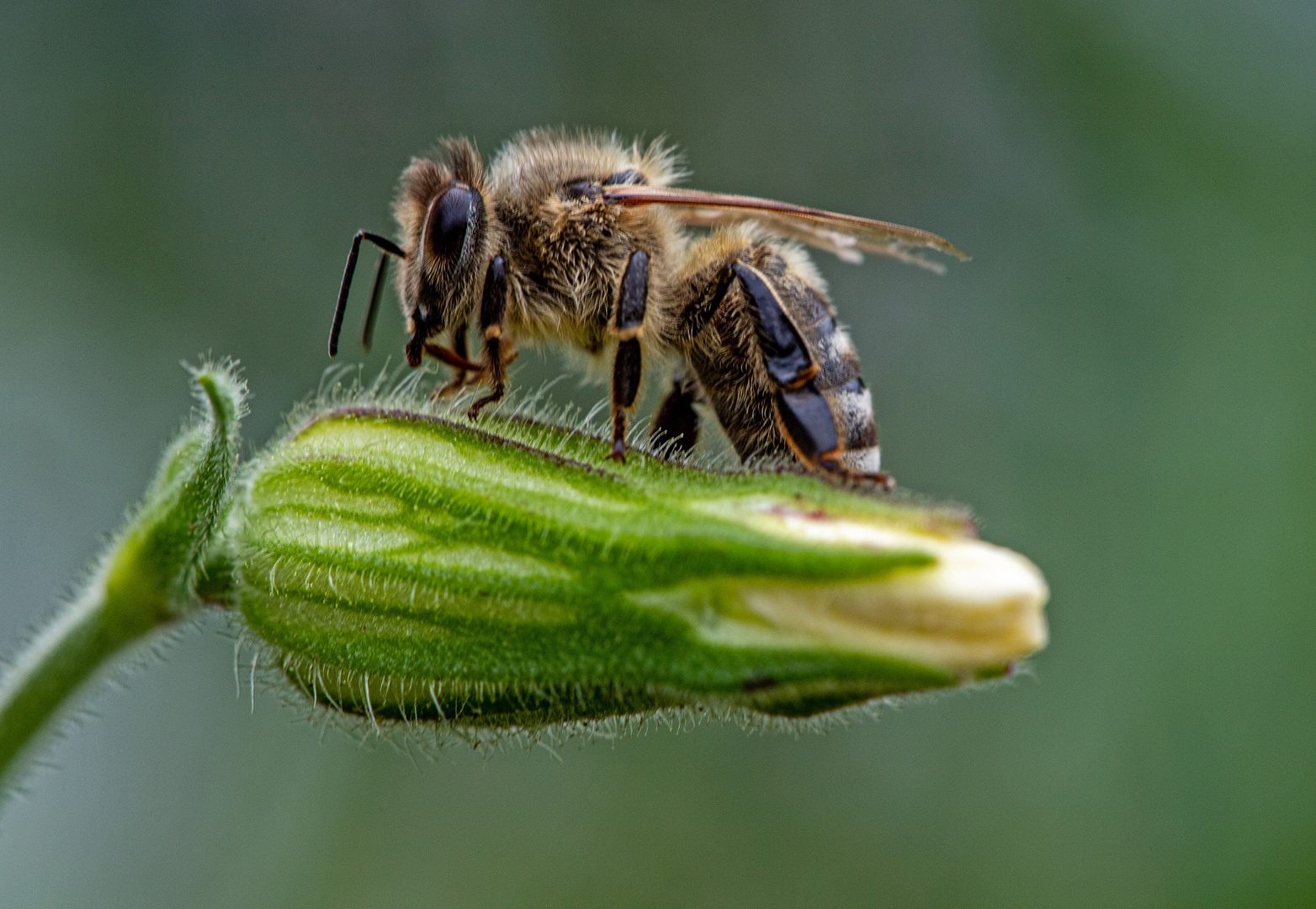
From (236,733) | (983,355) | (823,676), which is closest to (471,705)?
(823,676)

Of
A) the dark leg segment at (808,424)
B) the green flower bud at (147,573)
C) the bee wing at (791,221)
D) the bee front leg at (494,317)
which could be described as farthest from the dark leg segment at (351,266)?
the dark leg segment at (808,424)

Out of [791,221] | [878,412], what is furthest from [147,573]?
[878,412]

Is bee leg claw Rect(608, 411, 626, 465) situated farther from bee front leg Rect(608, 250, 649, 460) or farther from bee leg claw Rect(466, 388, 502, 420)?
bee leg claw Rect(466, 388, 502, 420)

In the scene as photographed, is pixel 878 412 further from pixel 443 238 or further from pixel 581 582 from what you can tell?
pixel 581 582

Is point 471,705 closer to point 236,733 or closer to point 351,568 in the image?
point 351,568

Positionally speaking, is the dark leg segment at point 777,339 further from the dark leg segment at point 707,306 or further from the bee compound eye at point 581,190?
the bee compound eye at point 581,190
